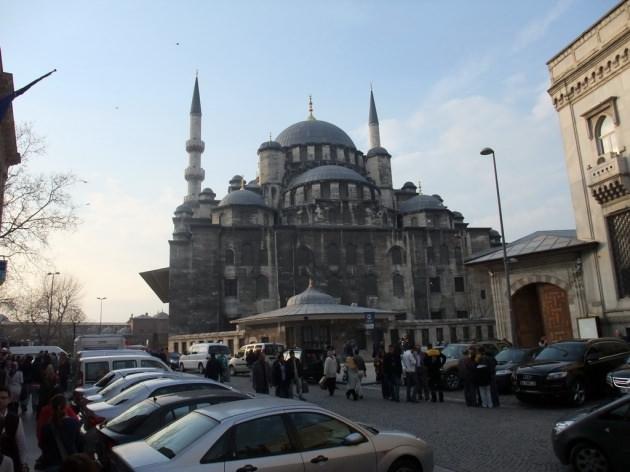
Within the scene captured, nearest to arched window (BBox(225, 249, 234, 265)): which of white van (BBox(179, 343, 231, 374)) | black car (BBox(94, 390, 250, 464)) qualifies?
white van (BBox(179, 343, 231, 374))

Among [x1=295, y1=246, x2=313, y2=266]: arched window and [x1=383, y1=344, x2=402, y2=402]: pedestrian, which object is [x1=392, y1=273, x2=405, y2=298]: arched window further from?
[x1=383, y1=344, x2=402, y2=402]: pedestrian

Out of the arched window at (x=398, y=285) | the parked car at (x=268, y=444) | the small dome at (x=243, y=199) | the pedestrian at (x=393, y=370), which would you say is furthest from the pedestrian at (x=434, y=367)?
the small dome at (x=243, y=199)

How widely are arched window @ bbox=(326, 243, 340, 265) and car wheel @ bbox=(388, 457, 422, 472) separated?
126ft

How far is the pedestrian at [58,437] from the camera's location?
501 centimetres

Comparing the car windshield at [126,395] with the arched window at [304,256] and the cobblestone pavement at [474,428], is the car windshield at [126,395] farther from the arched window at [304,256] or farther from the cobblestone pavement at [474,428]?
the arched window at [304,256]

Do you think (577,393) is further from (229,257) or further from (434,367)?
(229,257)

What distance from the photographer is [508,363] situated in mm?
14133

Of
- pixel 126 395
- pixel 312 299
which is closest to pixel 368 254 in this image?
pixel 312 299

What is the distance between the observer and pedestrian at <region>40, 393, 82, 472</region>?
5.01 metres

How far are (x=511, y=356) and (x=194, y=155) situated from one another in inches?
1827

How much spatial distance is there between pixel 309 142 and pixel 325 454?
52.4 metres

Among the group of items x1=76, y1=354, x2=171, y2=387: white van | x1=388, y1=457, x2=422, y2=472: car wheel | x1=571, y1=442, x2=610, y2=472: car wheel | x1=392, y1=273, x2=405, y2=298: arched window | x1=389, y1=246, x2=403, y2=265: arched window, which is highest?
x1=389, y1=246, x2=403, y2=265: arched window

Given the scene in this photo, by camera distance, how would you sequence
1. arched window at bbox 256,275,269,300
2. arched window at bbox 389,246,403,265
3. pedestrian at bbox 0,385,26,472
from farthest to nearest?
1. arched window at bbox 389,246,403,265
2. arched window at bbox 256,275,269,300
3. pedestrian at bbox 0,385,26,472

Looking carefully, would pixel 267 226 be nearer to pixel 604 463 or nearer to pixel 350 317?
pixel 350 317
